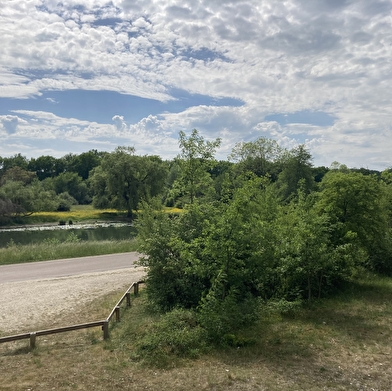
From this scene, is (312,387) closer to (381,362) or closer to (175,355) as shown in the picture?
(381,362)

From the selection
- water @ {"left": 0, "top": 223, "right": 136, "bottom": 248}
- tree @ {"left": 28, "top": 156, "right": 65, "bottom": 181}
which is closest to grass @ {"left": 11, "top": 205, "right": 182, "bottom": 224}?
water @ {"left": 0, "top": 223, "right": 136, "bottom": 248}

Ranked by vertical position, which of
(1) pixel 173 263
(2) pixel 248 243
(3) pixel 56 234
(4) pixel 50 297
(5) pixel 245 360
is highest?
(2) pixel 248 243

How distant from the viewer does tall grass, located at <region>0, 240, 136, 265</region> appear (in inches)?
969

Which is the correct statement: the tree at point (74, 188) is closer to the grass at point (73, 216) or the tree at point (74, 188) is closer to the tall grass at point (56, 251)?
the grass at point (73, 216)

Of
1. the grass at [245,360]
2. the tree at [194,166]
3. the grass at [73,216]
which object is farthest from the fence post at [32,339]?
the grass at [73,216]

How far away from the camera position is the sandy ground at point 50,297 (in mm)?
12453

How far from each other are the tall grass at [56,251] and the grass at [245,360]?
15019mm

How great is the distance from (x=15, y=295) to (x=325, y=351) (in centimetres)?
1249

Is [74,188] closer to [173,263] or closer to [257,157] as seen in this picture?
[257,157]

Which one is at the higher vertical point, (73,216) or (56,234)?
(73,216)

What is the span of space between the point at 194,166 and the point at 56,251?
44.5 ft

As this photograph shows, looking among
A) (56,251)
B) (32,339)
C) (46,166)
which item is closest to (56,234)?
(56,251)

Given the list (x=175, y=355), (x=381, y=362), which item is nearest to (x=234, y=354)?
(x=175, y=355)

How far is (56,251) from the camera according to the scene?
26.1 m
